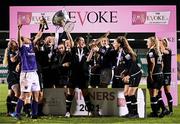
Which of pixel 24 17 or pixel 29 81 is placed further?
pixel 24 17

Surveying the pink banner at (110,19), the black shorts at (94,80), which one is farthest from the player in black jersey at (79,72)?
the pink banner at (110,19)

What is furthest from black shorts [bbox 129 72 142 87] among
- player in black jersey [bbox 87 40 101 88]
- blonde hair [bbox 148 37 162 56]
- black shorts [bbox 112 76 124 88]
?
player in black jersey [bbox 87 40 101 88]

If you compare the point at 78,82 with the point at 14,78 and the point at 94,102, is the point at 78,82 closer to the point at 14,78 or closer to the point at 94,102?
the point at 94,102

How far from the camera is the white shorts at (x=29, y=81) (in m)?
12.1

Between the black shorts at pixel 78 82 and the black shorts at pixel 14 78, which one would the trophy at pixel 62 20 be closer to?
the black shorts at pixel 78 82

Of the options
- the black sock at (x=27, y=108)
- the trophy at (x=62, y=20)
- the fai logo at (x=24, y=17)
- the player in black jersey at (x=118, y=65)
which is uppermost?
the fai logo at (x=24, y=17)

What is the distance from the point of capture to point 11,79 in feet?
44.0

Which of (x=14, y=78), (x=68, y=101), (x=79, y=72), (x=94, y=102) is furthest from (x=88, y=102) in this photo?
(x=14, y=78)

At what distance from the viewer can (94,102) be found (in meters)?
13.8

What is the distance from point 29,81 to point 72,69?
5.14 ft

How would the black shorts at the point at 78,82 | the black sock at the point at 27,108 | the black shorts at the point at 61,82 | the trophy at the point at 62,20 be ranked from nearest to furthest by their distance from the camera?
the black sock at the point at 27,108
the black shorts at the point at 78,82
the trophy at the point at 62,20
the black shorts at the point at 61,82

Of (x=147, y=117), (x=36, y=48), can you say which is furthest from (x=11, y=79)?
(x=147, y=117)

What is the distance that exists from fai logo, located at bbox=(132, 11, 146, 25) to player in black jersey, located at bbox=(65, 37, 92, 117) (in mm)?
3336

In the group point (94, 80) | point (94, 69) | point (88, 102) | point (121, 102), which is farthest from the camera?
point (94, 80)
